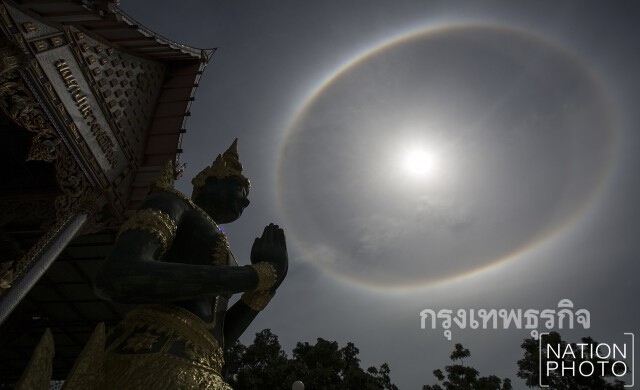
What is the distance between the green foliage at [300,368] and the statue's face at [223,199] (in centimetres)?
1590

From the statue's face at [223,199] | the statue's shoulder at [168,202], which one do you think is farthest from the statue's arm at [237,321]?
the statue's shoulder at [168,202]

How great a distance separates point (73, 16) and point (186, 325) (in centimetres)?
624

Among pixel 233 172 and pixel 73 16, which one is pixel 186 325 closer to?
pixel 233 172

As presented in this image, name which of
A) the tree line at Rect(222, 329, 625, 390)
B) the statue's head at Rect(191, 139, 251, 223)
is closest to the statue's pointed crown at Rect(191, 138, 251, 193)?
the statue's head at Rect(191, 139, 251, 223)

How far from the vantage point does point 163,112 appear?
941cm

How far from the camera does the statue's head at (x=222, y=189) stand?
280cm

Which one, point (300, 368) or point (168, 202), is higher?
point (300, 368)

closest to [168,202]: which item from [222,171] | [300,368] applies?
[222,171]

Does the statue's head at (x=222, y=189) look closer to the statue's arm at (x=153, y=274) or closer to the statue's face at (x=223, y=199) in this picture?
the statue's face at (x=223, y=199)

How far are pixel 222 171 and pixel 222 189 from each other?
16 centimetres

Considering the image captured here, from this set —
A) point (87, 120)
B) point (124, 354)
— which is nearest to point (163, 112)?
point (87, 120)

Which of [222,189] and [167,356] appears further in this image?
[222,189]

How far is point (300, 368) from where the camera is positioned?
1820 cm

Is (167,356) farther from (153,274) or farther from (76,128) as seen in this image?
(76,128)
